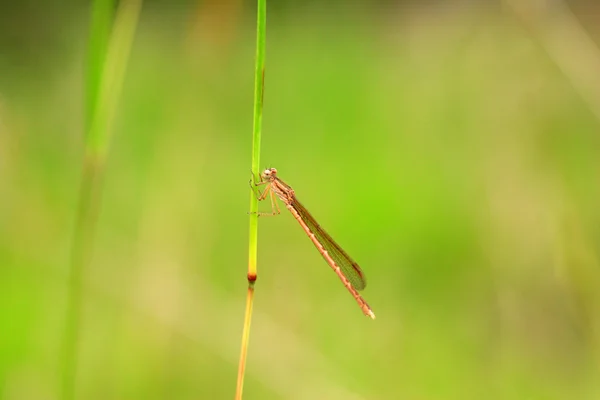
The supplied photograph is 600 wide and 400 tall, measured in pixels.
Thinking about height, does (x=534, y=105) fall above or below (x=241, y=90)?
below

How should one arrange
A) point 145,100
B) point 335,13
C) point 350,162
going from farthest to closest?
1. point 335,13
2. point 145,100
3. point 350,162

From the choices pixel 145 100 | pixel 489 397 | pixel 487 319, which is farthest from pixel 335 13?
pixel 489 397

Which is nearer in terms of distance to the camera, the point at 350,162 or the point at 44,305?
the point at 44,305

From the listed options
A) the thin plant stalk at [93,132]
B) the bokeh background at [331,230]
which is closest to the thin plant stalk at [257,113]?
the thin plant stalk at [93,132]

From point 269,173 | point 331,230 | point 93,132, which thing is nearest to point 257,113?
point 93,132

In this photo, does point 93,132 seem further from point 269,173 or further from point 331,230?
point 331,230

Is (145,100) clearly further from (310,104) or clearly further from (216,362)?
(216,362)

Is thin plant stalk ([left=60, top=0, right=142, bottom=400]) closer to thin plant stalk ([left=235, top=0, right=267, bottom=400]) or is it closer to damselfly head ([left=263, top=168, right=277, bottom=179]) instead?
thin plant stalk ([left=235, top=0, right=267, bottom=400])
